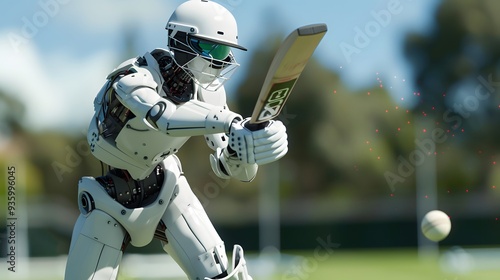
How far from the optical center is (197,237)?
211 inches

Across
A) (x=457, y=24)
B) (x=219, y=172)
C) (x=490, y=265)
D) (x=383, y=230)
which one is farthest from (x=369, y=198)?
(x=219, y=172)

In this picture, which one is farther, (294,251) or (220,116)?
(294,251)

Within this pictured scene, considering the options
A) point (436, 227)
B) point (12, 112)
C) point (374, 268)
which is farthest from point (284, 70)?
point (12, 112)

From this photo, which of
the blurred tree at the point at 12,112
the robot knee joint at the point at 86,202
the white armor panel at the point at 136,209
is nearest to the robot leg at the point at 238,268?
the white armor panel at the point at 136,209

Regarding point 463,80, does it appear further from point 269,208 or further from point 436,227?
point 436,227

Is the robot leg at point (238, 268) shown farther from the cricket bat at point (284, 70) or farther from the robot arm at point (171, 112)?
the cricket bat at point (284, 70)

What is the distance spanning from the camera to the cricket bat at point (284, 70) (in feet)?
13.8

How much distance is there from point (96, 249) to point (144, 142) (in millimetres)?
766

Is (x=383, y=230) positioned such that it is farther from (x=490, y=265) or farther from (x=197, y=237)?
(x=197, y=237)

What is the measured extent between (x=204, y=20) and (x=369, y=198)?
18916 millimetres

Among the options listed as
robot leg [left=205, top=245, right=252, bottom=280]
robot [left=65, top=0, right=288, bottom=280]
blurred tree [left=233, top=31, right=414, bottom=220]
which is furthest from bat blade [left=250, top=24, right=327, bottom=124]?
blurred tree [left=233, top=31, right=414, bottom=220]

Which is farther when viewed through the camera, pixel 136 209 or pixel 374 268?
pixel 374 268

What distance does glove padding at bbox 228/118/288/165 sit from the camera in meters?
4.34

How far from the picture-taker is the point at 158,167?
218 inches
